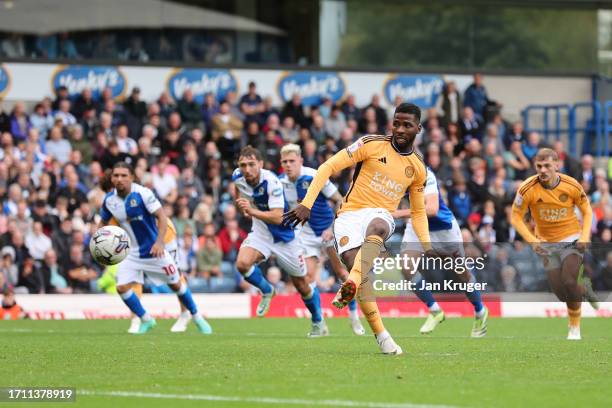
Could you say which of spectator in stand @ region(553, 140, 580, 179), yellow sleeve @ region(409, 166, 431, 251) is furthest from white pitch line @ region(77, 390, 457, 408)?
spectator in stand @ region(553, 140, 580, 179)

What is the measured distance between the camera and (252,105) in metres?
28.9

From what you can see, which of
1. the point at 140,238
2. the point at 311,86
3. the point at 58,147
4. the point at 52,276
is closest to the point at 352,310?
the point at 140,238

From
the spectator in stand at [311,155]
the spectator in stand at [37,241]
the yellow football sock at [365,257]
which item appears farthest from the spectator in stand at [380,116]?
the yellow football sock at [365,257]

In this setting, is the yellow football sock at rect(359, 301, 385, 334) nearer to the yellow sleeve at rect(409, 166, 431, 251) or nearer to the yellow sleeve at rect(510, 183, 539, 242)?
the yellow sleeve at rect(409, 166, 431, 251)

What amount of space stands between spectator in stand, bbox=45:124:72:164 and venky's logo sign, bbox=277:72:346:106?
21.7ft

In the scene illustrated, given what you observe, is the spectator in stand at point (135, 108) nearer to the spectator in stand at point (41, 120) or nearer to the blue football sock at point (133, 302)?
the spectator in stand at point (41, 120)

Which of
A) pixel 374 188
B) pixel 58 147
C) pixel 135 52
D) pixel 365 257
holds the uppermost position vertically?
pixel 135 52

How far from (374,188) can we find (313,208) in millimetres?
5999

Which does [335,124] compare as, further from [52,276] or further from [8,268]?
[8,268]

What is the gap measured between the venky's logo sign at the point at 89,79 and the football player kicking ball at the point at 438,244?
534 inches

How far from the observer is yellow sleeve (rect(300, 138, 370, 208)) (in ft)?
38.3

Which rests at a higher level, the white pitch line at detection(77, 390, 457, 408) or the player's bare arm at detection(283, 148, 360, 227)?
the player's bare arm at detection(283, 148, 360, 227)

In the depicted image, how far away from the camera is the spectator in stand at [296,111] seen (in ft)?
95.4

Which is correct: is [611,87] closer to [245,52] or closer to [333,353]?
[245,52]
